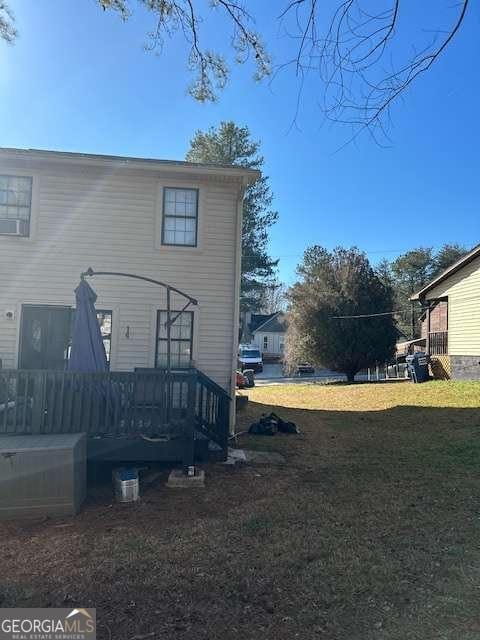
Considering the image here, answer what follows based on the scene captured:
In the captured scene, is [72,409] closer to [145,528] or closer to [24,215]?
[145,528]

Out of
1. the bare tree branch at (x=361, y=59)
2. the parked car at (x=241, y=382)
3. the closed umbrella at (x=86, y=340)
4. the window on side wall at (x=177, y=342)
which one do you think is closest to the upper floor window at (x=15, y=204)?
the window on side wall at (x=177, y=342)

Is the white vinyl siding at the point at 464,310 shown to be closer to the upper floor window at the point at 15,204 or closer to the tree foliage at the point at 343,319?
the tree foliage at the point at 343,319

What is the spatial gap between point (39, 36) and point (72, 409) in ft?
12.7

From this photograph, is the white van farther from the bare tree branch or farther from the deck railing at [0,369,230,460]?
the bare tree branch

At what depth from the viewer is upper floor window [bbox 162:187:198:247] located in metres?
8.82

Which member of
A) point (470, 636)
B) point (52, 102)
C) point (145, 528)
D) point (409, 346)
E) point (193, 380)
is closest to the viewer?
point (470, 636)

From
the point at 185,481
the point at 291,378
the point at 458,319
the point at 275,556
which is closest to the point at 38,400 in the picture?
the point at 185,481

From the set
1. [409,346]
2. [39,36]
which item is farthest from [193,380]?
[409,346]

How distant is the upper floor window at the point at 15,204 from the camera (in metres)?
8.49

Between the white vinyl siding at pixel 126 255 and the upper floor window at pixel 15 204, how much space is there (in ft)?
0.50

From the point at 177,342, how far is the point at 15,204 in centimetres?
395

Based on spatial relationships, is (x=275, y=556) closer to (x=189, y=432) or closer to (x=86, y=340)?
(x=189, y=432)

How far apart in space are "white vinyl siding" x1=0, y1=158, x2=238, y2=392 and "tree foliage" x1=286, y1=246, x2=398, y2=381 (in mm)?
13953

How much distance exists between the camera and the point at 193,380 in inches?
223
